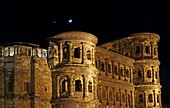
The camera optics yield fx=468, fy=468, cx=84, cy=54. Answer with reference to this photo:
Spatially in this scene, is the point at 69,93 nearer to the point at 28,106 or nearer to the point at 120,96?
the point at 28,106

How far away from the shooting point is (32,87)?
174 feet

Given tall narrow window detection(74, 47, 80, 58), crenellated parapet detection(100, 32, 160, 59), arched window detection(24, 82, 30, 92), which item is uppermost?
crenellated parapet detection(100, 32, 160, 59)

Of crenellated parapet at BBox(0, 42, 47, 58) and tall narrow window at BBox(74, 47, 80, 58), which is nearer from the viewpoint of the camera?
crenellated parapet at BBox(0, 42, 47, 58)

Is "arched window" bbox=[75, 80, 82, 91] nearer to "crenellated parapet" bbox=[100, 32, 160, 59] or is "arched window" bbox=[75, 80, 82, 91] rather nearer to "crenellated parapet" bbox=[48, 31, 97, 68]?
"crenellated parapet" bbox=[48, 31, 97, 68]

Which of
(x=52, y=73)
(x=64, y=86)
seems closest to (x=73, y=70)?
(x=64, y=86)

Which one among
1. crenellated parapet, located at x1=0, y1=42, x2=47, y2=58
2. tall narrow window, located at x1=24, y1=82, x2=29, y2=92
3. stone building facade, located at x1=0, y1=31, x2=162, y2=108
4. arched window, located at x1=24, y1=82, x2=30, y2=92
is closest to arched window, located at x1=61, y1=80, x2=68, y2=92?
stone building facade, located at x1=0, y1=31, x2=162, y2=108

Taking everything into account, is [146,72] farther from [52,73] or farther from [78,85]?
[52,73]

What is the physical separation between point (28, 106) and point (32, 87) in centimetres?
218

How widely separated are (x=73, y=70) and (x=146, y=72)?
18.9 meters

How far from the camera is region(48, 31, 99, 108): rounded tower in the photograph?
52.9 meters

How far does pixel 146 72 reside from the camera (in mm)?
69188

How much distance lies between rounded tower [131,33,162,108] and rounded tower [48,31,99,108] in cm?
1569

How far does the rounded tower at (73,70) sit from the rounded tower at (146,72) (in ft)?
51.5

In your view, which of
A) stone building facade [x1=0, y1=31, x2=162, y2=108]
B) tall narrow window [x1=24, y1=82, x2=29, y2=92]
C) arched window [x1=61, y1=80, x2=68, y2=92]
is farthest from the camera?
arched window [x1=61, y1=80, x2=68, y2=92]
